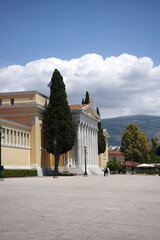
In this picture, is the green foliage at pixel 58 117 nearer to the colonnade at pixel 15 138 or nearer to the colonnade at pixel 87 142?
the colonnade at pixel 15 138

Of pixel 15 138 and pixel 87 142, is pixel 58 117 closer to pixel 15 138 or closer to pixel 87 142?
pixel 15 138

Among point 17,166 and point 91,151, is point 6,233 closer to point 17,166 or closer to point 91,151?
point 17,166

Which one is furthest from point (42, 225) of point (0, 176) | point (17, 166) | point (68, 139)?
point (68, 139)

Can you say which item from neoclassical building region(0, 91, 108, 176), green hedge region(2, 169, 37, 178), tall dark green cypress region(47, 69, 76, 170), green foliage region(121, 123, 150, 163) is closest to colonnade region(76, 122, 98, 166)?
neoclassical building region(0, 91, 108, 176)

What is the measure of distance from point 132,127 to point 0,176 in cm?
8200

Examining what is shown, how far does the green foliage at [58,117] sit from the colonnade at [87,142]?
39.0 ft

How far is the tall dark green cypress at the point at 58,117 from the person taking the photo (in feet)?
179

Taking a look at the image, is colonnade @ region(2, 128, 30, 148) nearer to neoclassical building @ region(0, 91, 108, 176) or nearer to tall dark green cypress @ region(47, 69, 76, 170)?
Answer: neoclassical building @ region(0, 91, 108, 176)

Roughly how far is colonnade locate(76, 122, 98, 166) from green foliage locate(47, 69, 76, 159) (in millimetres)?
11878

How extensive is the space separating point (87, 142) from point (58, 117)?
2000cm

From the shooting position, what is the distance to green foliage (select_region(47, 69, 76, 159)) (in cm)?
5466

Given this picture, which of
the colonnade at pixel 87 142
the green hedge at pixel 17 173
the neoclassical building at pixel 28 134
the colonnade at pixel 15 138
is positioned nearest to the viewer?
the green hedge at pixel 17 173

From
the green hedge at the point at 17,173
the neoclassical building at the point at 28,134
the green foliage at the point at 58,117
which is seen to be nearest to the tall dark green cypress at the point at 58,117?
the green foliage at the point at 58,117

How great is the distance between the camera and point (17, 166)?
165 feet
